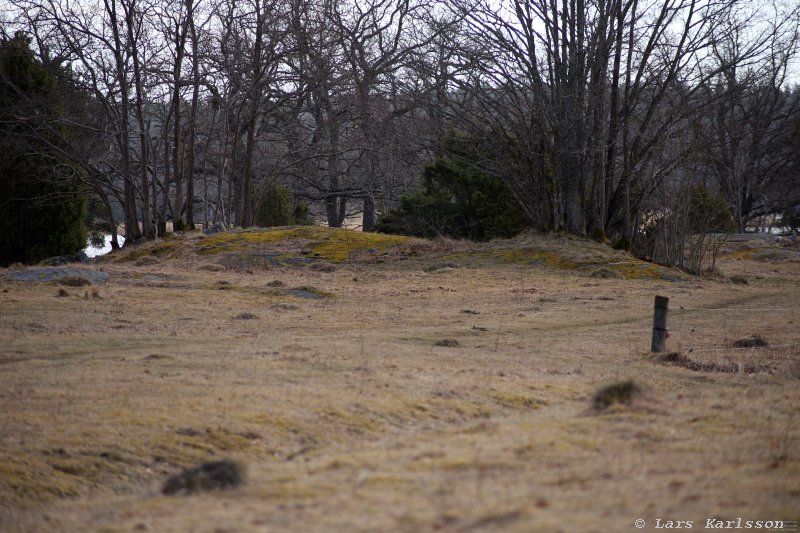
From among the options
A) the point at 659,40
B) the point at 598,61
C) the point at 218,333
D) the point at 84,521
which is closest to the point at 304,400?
the point at 84,521

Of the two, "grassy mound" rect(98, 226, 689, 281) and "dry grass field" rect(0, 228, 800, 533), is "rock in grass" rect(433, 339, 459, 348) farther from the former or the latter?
"grassy mound" rect(98, 226, 689, 281)

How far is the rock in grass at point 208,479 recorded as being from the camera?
4184 millimetres

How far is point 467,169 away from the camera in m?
25.8

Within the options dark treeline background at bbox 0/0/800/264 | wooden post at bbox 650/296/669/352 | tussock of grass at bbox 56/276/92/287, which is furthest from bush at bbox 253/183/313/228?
wooden post at bbox 650/296/669/352

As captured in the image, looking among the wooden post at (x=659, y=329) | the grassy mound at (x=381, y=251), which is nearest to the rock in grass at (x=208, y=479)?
the wooden post at (x=659, y=329)

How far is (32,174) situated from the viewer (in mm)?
25219

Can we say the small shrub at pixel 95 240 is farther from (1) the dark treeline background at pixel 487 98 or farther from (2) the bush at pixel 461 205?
(2) the bush at pixel 461 205

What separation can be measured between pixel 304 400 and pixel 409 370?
1470mm

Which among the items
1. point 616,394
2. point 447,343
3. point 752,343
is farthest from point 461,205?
point 616,394

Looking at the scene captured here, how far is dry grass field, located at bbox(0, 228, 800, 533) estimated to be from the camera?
3775 mm

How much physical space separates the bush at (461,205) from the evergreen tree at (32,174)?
1062 cm

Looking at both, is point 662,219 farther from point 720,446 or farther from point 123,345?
point 720,446

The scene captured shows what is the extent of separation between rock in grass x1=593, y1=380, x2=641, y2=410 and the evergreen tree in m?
21.8

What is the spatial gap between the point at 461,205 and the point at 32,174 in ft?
42.7
